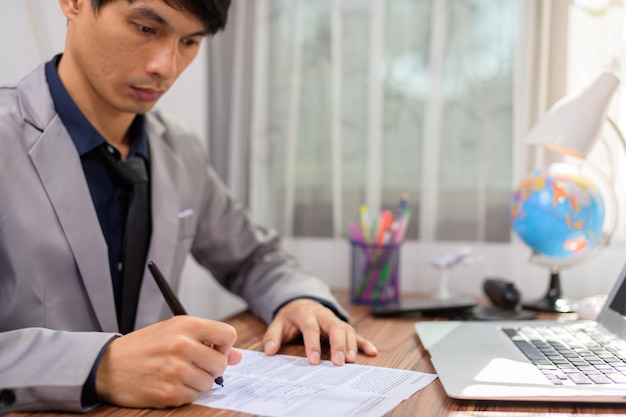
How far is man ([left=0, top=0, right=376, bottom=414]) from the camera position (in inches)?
26.6

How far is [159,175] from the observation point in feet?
3.68

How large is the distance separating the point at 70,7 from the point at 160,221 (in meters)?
0.36

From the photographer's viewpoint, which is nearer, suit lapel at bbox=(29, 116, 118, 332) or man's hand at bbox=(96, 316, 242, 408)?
man's hand at bbox=(96, 316, 242, 408)

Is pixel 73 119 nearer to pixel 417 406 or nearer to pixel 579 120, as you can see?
pixel 417 406

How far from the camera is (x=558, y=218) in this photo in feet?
3.93

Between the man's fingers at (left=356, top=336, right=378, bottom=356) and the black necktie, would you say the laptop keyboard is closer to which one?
the man's fingers at (left=356, top=336, right=378, bottom=356)

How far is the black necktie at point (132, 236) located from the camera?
3.36 feet

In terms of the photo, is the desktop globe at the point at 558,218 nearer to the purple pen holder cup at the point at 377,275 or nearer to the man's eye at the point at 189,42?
the purple pen holder cup at the point at 377,275

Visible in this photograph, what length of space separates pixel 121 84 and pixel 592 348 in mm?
772

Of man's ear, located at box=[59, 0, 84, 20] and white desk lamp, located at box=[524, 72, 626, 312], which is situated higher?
man's ear, located at box=[59, 0, 84, 20]

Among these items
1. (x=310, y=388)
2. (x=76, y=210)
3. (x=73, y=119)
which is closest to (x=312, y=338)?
(x=310, y=388)

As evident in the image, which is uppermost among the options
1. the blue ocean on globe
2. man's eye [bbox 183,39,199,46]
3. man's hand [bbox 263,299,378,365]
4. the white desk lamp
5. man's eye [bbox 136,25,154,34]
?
man's eye [bbox 136,25,154,34]

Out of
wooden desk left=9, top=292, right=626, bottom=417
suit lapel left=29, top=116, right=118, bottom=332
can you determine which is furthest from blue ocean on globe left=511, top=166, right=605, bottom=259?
suit lapel left=29, top=116, right=118, bottom=332

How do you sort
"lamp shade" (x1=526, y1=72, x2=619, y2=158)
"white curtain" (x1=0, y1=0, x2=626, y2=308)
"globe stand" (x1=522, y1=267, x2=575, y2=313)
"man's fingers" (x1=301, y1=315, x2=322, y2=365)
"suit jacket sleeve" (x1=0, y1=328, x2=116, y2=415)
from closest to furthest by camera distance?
"suit jacket sleeve" (x1=0, y1=328, x2=116, y2=415) → "man's fingers" (x1=301, y1=315, x2=322, y2=365) → "lamp shade" (x1=526, y1=72, x2=619, y2=158) → "globe stand" (x1=522, y1=267, x2=575, y2=313) → "white curtain" (x1=0, y1=0, x2=626, y2=308)
